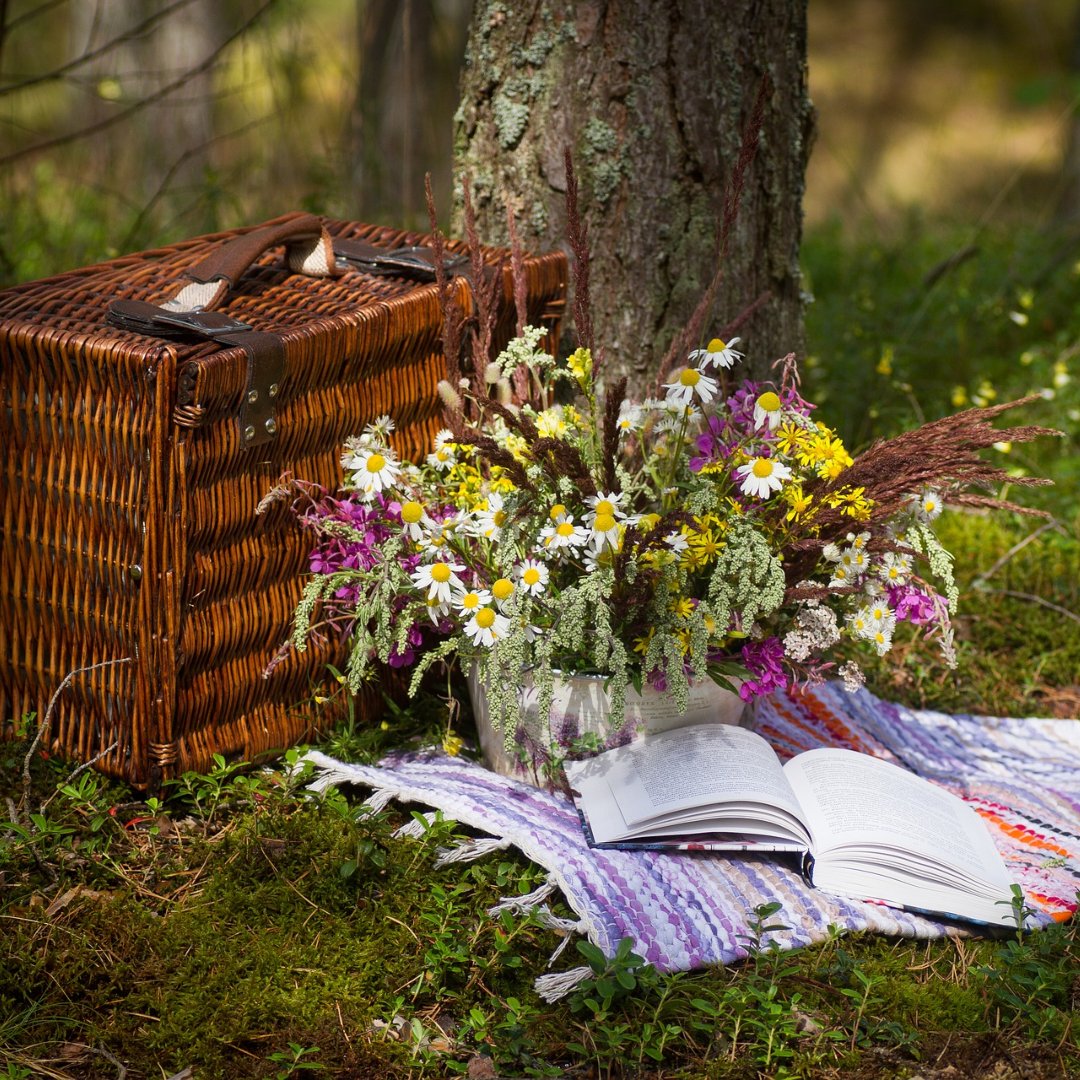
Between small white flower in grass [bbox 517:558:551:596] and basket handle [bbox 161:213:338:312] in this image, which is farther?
basket handle [bbox 161:213:338:312]

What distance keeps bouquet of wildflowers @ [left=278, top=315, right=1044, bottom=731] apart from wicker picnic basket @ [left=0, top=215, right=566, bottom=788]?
116 millimetres

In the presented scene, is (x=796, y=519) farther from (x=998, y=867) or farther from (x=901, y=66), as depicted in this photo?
(x=901, y=66)

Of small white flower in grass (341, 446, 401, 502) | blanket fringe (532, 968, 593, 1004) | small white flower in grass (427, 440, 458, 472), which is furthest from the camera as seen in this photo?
small white flower in grass (427, 440, 458, 472)

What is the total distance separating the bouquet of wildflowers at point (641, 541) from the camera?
72.6 inches

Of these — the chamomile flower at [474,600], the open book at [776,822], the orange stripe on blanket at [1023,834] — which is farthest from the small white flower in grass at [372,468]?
the orange stripe on blanket at [1023,834]

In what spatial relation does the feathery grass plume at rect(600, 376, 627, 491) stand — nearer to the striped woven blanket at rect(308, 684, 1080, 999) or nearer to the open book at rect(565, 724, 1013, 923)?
the open book at rect(565, 724, 1013, 923)

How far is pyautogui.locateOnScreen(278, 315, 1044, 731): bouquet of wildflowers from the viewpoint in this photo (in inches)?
72.6

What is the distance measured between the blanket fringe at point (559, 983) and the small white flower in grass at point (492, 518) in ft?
2.27

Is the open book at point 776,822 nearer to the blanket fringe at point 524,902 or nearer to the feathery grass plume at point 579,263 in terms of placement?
the blanket fringe at point 524,902

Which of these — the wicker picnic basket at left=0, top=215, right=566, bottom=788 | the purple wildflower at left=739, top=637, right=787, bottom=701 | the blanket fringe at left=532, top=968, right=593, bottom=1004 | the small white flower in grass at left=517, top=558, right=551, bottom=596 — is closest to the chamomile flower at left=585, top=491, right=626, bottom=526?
the small white flower in grass at left=517, top=558, right=551, bottom=596

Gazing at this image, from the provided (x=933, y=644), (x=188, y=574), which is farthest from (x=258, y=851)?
(x=933, y=644)

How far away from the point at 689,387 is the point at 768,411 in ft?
0.46

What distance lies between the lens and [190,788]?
198 centimetres

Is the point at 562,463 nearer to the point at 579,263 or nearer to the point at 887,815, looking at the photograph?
the point at 579,263
